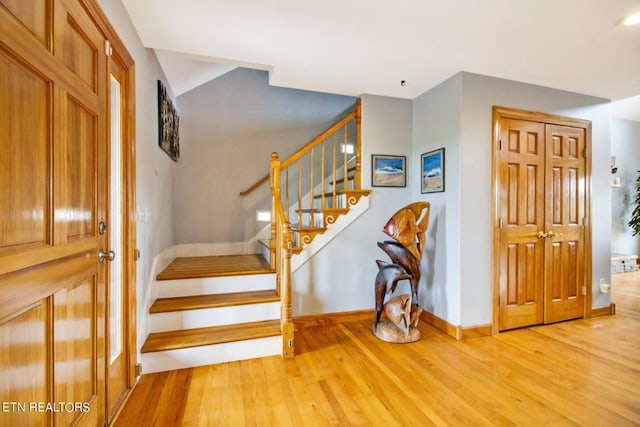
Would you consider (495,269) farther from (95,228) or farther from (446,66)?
(95,228)

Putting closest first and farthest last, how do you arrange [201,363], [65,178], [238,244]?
1. [65,178]
2. [201,363]
3. [238,244]

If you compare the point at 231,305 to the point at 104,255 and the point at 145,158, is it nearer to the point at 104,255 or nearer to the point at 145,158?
the point at 104,255

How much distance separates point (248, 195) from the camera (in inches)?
158

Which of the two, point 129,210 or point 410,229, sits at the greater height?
point 129,210

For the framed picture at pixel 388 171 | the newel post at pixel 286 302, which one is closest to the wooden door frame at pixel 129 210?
the newel post at pixel 286 302

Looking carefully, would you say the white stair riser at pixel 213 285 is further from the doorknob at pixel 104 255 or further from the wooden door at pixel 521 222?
the wooden door at pixel 521 222

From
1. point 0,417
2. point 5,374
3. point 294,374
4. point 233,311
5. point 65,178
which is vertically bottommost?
point 294,374

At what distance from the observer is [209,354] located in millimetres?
2195

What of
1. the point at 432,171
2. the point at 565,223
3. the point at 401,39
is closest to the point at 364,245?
the point at 432,171

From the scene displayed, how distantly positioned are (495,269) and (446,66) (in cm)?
200

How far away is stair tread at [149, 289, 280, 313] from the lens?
2.35m

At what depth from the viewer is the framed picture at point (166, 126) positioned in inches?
102

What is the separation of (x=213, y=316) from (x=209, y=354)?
1.03 feet

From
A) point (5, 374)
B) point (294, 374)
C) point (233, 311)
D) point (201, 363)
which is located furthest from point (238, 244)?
point (5, 374)
